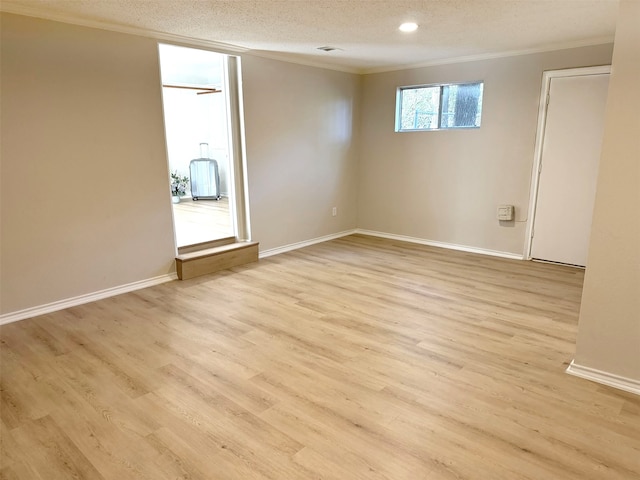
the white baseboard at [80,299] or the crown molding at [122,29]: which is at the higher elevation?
the crown molding at [122,29]

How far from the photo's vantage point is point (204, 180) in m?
8.57

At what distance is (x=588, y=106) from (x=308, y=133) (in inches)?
123

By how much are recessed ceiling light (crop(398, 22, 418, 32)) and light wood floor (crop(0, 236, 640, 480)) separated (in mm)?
2317

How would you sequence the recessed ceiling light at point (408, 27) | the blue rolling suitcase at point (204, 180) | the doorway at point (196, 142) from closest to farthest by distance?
1. the recessed ceiling light at point (408, 27)
2. the doorway at point (196, 142)
3. the blue rolling suitcase at point (204, 180)

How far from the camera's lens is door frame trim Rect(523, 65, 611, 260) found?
14.0 feet

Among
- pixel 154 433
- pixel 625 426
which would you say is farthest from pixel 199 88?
pixel 625 426

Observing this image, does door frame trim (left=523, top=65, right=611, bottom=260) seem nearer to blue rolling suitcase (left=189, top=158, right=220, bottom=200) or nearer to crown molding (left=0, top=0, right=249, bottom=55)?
crown molding (left=0, top=0, right=249, bottom=55)

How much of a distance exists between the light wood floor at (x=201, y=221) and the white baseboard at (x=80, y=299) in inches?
21.6

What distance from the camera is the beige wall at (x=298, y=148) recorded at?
192 inches

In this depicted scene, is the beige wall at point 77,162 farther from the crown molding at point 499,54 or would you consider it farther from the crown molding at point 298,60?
the crown molding at point 499,54

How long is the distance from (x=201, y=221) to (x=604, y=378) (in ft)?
17.4

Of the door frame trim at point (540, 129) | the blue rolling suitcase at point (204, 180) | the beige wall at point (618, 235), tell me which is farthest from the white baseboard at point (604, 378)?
the blue rolling suitcase at point (204, 180)

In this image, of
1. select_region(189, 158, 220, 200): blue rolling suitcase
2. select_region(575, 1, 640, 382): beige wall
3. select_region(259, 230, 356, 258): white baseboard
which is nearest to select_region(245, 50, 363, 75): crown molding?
select_region(259, 230, 356, 258): white baseboard

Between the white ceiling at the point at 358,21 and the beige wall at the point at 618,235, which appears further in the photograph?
the white ceiling at the point at 358,21
